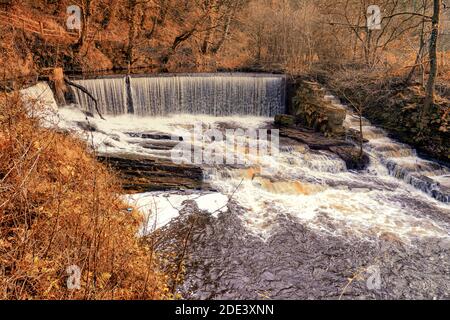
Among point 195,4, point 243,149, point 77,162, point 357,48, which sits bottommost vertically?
point 243,149

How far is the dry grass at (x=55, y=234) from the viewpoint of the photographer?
332 centimetres

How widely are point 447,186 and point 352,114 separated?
5598mm

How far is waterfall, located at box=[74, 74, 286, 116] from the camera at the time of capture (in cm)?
1283

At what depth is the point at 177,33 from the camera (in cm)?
2133

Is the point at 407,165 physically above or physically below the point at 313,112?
below

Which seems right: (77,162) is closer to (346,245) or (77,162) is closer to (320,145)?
(346,245)

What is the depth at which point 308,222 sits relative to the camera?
6688mm

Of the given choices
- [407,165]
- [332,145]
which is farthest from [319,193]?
[407,165]

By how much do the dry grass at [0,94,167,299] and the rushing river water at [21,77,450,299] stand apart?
36.9 inches

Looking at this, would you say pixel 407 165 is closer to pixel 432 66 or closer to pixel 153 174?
pixel 432 66

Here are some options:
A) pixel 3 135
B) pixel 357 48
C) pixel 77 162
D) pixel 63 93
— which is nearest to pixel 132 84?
pixel 63 93

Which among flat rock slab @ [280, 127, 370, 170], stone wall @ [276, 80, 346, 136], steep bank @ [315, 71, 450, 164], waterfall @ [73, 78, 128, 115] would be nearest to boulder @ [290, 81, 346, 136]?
stone wall @ [276, 80, 346, 136]

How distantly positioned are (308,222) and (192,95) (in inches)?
366

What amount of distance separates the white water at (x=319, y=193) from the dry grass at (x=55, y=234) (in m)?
1.52
